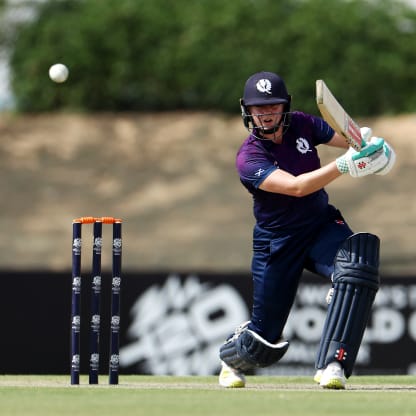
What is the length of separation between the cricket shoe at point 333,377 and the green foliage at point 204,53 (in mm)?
17865

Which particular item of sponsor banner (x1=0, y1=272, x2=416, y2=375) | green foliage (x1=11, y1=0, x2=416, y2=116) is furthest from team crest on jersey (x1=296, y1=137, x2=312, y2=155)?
green foliage (x1=11, y1=0, x2=416, y2=116)

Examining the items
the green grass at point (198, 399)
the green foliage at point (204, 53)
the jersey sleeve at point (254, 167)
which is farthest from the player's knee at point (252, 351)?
the green foliage at point (204, 53)

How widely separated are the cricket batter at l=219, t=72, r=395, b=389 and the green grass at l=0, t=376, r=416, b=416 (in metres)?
0.20

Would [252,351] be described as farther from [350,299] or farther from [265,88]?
[265,88]

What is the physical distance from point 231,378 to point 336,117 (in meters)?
1.56

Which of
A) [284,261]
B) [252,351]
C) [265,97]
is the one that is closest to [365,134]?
[265,97]

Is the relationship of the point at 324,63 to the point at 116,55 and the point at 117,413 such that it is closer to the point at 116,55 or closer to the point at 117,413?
the point at 116,55

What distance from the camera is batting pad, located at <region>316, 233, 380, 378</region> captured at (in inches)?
236

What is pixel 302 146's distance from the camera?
630 cm

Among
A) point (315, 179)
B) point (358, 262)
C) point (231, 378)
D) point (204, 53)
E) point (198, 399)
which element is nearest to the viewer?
point (198, 399)

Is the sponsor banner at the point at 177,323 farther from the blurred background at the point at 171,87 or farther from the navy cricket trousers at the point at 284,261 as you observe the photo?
the blurred background at the point at 171,87

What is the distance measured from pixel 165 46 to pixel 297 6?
9.30 ft

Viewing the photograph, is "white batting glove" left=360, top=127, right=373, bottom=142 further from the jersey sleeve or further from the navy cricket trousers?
the navy cricket trousers

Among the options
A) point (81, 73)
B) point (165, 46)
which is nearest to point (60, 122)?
point (81, 73)
